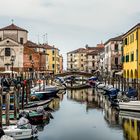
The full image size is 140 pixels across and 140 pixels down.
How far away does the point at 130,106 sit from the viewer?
3005cm

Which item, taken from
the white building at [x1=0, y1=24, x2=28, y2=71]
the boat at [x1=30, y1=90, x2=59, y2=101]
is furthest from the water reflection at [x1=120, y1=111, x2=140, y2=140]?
the white building at [x1=0, y1=24, x2=28, y2=71]

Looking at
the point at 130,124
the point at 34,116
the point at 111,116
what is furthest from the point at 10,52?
the point at 130,124

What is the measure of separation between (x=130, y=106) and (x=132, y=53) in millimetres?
18927

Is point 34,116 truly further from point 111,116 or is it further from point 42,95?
point 42,95

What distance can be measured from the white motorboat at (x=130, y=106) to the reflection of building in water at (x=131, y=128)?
246cm

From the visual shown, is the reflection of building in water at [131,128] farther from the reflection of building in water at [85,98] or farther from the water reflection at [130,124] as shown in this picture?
the reflection of building in water at [85,98]

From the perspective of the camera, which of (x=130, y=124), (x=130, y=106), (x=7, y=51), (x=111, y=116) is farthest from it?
(x=7, y=51)

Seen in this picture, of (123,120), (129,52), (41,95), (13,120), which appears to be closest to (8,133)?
(13,120)

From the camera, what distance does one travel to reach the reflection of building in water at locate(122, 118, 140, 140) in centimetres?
2162

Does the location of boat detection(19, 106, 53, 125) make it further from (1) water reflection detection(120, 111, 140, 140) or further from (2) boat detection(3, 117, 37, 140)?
(1) water reflection detection(120, 111, 140, 140)

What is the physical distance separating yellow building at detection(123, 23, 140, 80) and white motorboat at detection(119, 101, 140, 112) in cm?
1441

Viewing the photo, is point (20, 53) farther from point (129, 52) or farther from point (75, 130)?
point (75, 130)

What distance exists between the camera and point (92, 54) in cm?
10988

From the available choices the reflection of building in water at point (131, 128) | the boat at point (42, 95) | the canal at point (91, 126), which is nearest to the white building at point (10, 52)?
the boat at point (42, 95)
